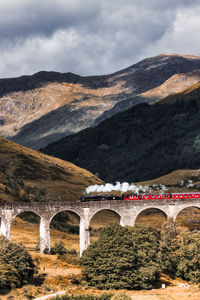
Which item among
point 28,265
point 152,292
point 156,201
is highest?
point 156,201

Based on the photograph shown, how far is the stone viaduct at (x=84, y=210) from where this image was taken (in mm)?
90812

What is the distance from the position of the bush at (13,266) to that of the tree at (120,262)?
34.3 ft

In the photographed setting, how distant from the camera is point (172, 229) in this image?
8719 cm

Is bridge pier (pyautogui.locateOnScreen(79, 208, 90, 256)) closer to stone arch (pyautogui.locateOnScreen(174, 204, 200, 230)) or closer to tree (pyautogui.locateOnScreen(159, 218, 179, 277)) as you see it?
tree (pyautogui.locateOnScreen(159, 218, 179, 277))

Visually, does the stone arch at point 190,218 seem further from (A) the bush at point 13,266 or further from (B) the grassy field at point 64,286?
(A) the bush at point 13,266

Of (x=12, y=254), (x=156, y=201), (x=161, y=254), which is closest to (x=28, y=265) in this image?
(x=12, y=254)

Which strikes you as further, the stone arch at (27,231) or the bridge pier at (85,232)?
the bridge pier at (85,232)

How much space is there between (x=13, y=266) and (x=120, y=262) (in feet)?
60.7

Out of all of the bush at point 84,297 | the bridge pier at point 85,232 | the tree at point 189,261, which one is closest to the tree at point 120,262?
the tree at point 189,261

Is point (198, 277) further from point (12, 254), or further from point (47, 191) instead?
point (47, 191)

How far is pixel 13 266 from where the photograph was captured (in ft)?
228

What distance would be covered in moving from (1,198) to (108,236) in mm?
74829

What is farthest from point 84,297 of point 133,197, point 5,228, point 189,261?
point 133,197

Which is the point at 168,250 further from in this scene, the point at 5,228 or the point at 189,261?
the point at 5,228
